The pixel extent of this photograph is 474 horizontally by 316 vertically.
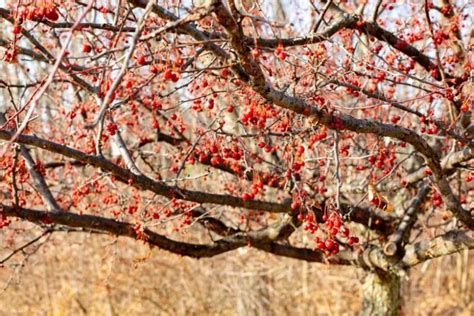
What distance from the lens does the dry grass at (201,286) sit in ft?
35.9

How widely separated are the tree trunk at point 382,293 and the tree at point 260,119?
14mm

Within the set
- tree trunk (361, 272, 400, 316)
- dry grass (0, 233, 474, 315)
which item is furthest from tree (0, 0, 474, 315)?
dry grass (0, 233, 474, 315)

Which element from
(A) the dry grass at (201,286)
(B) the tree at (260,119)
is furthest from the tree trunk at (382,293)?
(A) the dry grass at (201,286)

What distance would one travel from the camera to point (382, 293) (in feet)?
20.7

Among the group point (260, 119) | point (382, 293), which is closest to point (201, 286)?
point (382, 293)

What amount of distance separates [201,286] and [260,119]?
8038 millimetres

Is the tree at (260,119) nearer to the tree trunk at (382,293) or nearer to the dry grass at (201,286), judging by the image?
the tree trunk at (382,293)

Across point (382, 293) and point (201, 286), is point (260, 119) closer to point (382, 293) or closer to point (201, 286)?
point (382, 293)

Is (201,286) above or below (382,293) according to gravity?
above

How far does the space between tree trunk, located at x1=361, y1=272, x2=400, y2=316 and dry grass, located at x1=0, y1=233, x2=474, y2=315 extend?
4.22 meters

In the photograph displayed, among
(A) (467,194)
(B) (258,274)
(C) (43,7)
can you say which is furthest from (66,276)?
(C) (43,7)

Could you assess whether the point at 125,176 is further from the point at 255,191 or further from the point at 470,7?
the point at 470,7

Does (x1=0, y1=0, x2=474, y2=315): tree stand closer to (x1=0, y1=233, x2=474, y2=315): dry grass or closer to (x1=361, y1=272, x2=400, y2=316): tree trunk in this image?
(x1=361, y1=272, x2=400, y2=316): tree trunk

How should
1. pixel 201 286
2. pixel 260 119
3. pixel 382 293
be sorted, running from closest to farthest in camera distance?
pixel 260 119, pixel 382 293, pixel 201 286
